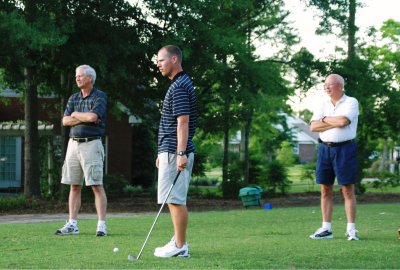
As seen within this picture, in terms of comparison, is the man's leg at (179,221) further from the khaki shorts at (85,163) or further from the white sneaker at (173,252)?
the khaki shorts at (85,163)

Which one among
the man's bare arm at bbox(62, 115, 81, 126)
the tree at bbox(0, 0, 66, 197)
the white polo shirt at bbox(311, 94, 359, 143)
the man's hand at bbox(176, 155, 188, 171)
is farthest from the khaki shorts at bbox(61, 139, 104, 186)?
the tree at bbox(0, 0, 66, 197)

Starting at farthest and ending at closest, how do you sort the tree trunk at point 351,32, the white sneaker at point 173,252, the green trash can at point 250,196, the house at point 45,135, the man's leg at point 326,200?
the house at point 45,135
the tree trunk at point 351,32
the green trash can at point 250,196
the man's leg at point 326,200
the white sneaker at point 173,252

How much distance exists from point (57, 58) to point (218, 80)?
4.02 metres

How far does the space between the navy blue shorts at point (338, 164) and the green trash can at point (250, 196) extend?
321 inches

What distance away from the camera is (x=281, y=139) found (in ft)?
208

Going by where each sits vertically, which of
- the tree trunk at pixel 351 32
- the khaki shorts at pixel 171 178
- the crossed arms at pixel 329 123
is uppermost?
the tree trunk at pixel 351 32

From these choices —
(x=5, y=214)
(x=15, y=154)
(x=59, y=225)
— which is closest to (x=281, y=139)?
(x=15, y=154)

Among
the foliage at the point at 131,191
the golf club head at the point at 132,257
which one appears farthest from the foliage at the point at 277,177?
the golf club head at the point at 132,257

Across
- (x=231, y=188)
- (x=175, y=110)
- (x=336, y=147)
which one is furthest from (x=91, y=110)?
(x=231, y=188)

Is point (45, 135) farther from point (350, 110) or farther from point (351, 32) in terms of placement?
point (350, 110)

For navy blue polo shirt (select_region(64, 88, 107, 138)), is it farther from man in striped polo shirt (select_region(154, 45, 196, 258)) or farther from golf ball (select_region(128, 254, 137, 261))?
golf ball (select_region(128, 254, 137, 261))

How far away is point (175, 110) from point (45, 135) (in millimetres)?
14030

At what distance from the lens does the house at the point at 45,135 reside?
2248 cm

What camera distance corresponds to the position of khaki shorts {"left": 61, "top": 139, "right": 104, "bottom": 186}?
9.25 metres
